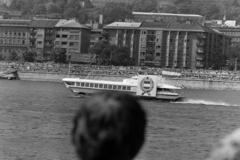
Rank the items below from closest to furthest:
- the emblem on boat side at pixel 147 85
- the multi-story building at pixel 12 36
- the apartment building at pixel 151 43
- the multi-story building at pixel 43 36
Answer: the emblem on boat side at pixel 147 85 < the apartment building at pixel 151 43 < the multi-story building at pixel 43 36 < the multi-story building at pixel 12 36

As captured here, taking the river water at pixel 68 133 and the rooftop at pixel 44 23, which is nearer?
the river water at pixel 68 133

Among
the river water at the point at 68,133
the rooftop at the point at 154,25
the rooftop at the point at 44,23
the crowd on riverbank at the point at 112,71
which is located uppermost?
the rooftop at the point at 154,25

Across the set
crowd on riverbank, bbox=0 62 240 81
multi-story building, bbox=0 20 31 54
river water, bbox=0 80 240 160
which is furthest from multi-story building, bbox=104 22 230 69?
river water, bbox=0 80 240 160

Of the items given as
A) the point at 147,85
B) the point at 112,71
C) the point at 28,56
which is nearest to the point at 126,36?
the point at 28,56

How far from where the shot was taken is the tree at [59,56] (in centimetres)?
13900

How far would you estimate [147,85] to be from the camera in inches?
2488

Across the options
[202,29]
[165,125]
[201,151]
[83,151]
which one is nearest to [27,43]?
[202,29]

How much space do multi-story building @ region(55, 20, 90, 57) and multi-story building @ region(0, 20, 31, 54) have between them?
40.1 ft

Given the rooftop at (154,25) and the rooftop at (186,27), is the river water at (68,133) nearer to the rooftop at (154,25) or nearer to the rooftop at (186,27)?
the rooftop at (186,27)

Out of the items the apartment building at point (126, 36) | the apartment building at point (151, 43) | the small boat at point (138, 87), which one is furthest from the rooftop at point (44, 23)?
the small boat at point (138, 87)

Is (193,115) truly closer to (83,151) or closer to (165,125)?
(165,125)

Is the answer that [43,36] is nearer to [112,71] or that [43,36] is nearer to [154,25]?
[154,25]

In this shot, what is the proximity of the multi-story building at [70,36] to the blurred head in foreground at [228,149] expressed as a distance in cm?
14590

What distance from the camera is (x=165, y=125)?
129ft
